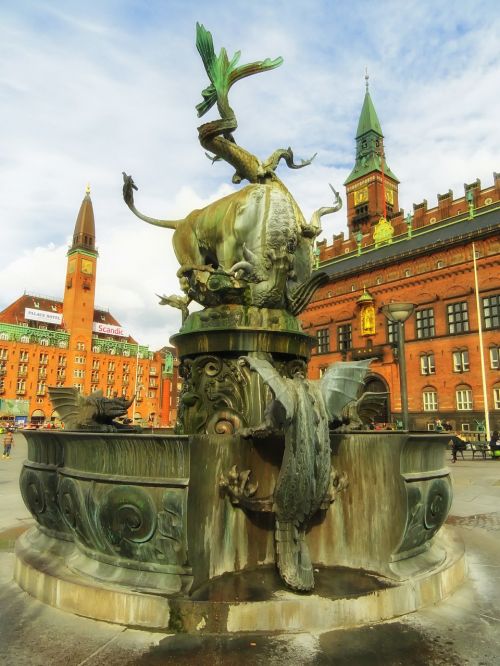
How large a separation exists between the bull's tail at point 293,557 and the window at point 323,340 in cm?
4559

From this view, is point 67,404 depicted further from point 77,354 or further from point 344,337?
point 77,354

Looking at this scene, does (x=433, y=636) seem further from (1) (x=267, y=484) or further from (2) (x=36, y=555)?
(2) (x=36, y=555)

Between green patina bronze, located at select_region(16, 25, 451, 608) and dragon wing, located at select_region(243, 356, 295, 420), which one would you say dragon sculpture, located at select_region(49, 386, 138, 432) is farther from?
A: dragon wing, located at select_region(243, 356, 295, 420)

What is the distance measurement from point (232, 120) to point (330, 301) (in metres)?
43.2

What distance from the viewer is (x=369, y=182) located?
226 feet

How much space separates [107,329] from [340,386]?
96.4 m

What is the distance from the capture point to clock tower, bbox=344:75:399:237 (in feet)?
222

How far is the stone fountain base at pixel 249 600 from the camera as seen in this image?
122 inches

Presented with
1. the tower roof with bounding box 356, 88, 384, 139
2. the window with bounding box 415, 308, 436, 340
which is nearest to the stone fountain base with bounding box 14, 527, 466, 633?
the window with bounding box 415, 308, 436, 340

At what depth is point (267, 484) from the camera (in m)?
4.10

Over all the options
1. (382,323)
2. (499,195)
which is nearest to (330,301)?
(382,323)

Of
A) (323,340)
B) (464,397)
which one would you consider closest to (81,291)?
(323,340)

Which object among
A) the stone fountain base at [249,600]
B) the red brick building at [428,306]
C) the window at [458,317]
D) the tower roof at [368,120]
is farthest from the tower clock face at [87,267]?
the stone fountain base at [249,600]

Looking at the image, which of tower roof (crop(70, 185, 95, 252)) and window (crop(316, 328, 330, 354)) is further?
tower roof (crop(70, 185, 95, 252))
